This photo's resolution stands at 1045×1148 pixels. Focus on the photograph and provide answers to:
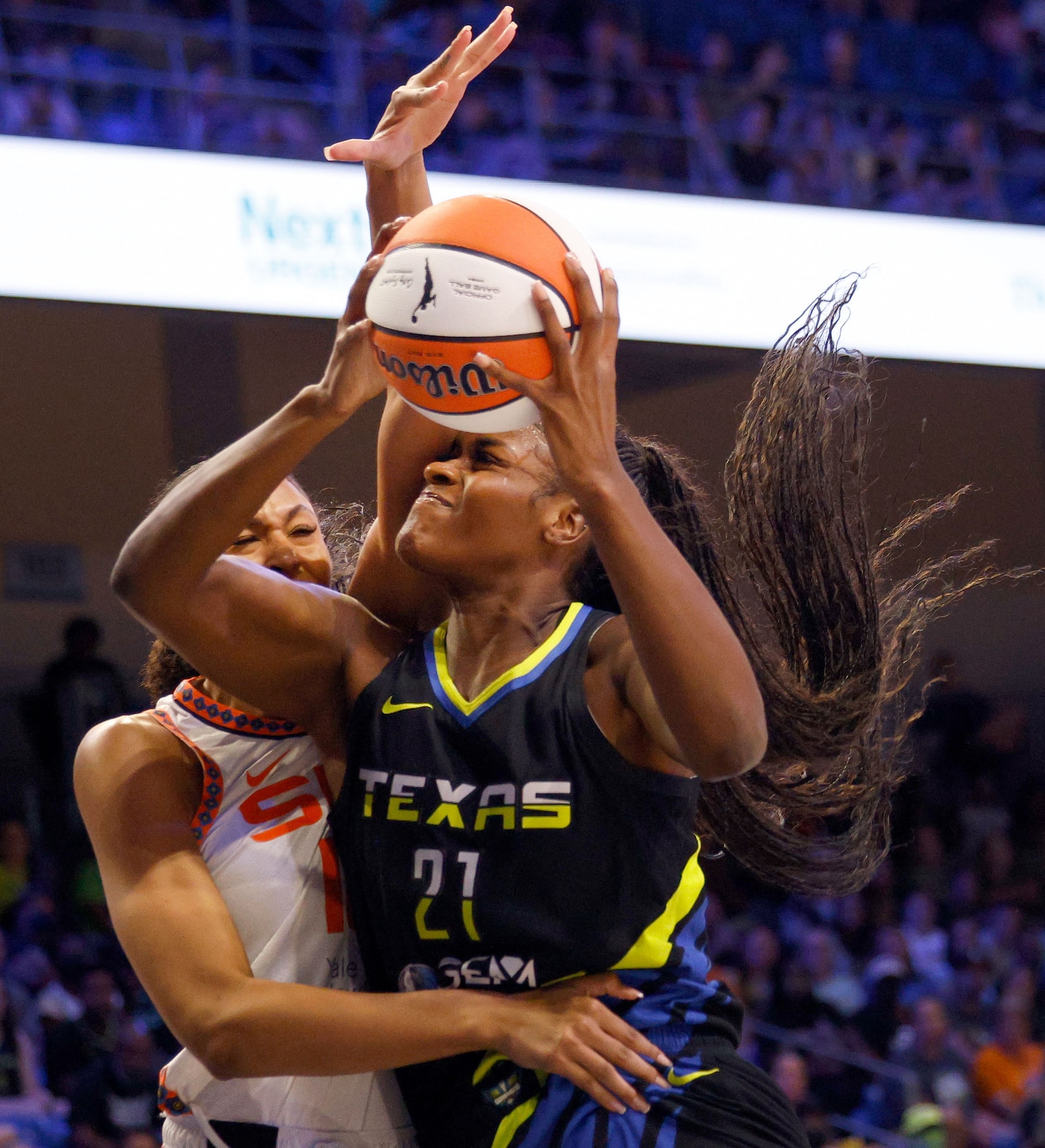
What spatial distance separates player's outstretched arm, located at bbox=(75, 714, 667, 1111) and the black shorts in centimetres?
4

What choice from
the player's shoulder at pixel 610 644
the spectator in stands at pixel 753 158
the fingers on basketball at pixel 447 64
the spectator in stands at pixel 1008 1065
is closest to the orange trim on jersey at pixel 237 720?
the player's shoulder at pixel 610 644

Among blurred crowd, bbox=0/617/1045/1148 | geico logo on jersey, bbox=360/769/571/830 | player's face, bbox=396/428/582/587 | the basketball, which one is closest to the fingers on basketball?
the basketball

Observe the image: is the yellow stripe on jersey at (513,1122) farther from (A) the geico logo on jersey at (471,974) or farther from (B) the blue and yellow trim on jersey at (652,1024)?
(A) the geico logo on jersey at (471,974)

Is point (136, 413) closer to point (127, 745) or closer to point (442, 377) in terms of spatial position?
point (127, 745)

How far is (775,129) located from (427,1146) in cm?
833

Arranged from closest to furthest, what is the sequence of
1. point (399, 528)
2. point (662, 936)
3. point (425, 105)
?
point (662, 936) < point (399, 528) < point (425, 105)

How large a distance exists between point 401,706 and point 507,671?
16cm

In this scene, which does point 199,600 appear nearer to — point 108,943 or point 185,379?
point 108,943

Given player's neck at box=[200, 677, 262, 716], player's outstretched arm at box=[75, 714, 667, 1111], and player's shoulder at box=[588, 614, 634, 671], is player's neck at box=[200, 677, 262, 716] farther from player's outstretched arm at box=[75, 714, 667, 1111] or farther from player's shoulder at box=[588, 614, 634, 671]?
player's shoulder at box=[588, 614, 634, 671]

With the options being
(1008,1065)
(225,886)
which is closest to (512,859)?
(225,886)

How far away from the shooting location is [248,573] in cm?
204

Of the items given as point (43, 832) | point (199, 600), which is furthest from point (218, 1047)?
point (43, 832)

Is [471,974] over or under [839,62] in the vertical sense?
under

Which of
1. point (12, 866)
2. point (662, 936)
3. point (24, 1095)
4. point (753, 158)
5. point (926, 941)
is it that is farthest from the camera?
point (753, 158)
